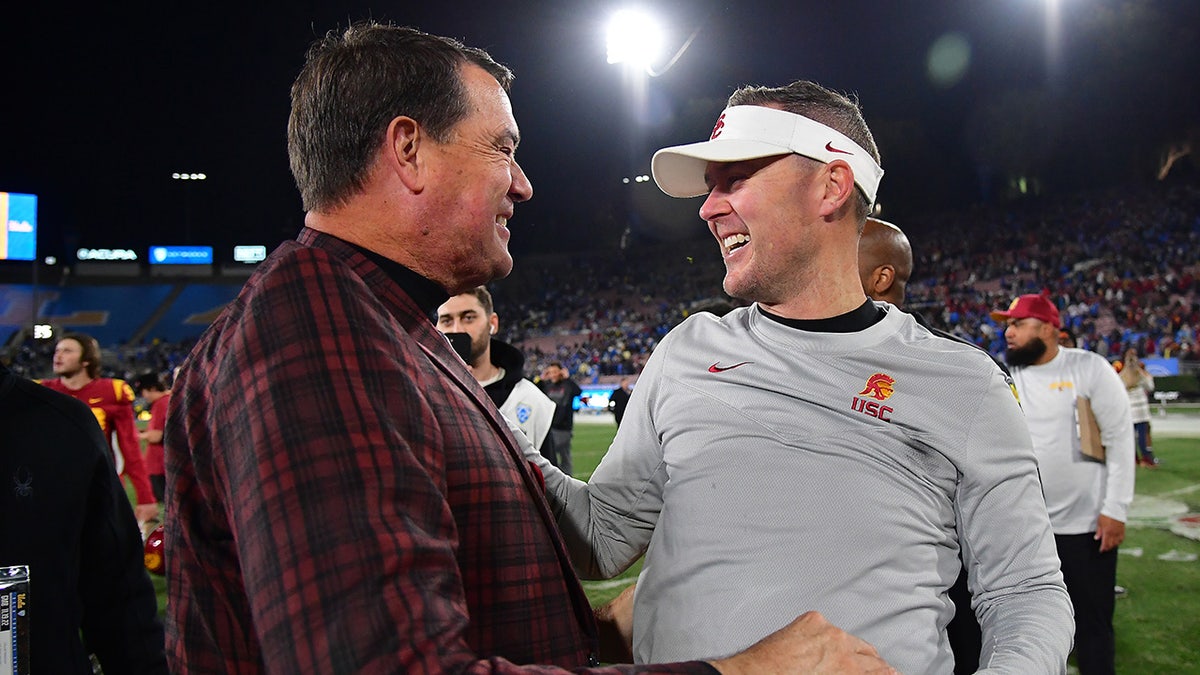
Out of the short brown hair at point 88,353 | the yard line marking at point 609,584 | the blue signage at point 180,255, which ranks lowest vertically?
the blue signage at point 180,255

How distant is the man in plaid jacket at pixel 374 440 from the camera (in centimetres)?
93

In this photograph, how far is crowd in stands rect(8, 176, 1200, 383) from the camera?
1029 inches

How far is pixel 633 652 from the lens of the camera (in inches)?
67.1

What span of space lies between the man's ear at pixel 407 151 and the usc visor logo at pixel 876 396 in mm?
921

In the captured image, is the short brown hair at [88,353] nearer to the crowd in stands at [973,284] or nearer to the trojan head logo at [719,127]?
the trojan head logo at [719,127]

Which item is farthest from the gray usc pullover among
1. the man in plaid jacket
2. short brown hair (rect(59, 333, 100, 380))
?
short brown hair (rect(59, 333, 100, 380))

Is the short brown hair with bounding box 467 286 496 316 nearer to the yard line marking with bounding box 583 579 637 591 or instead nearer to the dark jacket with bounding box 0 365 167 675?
the dark jacket with bounding box 0 365 167 675

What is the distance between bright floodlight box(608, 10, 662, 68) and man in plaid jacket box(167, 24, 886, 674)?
14.7m

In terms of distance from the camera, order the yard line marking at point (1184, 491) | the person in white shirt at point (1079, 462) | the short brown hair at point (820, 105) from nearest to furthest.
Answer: the short brown hair at point (820, 105) → the person in white shirt at point (1079, 462) → the yard line marking at point (1184, 491)

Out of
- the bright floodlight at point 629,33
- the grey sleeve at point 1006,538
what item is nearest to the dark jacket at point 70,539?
the grey sleeve at point 1006,538

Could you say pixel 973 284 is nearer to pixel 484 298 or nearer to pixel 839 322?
pixel 484 298

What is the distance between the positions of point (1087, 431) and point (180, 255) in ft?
152

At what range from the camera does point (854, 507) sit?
1513 mm

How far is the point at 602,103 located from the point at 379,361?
3008cm
